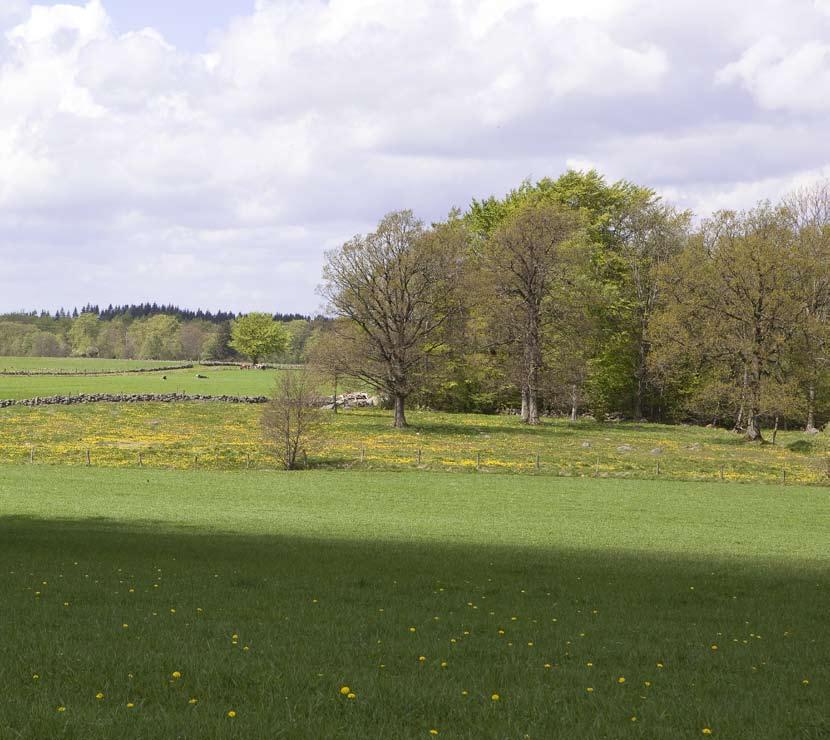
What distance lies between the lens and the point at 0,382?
4685 inches

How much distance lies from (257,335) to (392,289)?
401ft

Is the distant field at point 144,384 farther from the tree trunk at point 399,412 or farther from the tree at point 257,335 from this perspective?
the tree at point 257,335

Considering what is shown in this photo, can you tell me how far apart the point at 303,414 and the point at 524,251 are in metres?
32.3

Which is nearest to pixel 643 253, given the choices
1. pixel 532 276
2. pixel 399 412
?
pixel 532 276

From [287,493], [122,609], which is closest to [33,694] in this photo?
[122,609]

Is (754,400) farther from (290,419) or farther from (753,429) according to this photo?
(290,419)

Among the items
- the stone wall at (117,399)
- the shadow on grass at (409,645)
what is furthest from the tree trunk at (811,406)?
the shadow on grass at (409,645)

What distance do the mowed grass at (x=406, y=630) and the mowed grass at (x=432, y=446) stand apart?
70.4 ft

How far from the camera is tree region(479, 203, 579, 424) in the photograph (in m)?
74.0

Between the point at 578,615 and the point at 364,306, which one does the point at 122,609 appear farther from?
the point at 364,306

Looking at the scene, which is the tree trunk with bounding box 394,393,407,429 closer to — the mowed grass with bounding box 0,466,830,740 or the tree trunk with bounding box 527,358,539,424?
the tree trunk with bounding box 527,358,539,424

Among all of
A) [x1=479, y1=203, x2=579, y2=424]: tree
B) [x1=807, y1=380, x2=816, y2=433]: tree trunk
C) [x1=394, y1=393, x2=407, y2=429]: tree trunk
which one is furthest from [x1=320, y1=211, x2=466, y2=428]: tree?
[x1=807, y1=380, x2=816, y2=433]: tree trunk

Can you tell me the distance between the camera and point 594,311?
81875mm

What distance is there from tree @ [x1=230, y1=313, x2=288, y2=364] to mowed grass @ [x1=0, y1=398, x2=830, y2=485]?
10734cm
